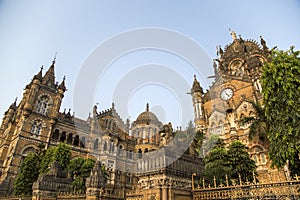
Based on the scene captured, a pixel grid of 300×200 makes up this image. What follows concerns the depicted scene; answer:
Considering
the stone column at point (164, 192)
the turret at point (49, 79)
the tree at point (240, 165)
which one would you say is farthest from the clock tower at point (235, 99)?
the turret at point (49, 79)

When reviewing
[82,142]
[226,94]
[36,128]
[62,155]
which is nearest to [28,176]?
[62,155]

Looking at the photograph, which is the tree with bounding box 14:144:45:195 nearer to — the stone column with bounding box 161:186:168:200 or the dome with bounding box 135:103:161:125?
the stone column with bounding box 161:186:168:200

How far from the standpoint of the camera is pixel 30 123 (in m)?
30.9

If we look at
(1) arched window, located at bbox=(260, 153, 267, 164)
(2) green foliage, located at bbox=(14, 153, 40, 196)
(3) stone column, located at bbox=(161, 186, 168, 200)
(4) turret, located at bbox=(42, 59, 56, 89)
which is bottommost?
(3) stone column, located at bbox=(161, 186, 168, 200)

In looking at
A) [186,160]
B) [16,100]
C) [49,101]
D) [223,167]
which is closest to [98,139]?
[49,101]

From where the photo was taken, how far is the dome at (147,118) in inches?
1727

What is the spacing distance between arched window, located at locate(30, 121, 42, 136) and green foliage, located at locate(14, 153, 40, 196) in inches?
299

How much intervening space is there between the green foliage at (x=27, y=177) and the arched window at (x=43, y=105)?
36.9ft

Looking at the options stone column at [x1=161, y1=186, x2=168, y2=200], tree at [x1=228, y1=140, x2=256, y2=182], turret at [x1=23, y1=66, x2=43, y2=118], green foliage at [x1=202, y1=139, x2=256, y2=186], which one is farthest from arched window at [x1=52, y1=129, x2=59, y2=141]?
stone column at [x1=161, y1=186, x2=168, y2=200]

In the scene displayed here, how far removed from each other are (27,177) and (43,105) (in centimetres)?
1555

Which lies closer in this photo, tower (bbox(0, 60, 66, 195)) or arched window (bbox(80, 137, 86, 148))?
tower (bbox(0, 60, 66, 195))

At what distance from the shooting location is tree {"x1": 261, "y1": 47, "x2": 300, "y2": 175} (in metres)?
12.6

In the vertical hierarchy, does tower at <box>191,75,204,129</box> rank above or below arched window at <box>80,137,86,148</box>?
above

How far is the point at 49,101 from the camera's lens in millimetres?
35500
